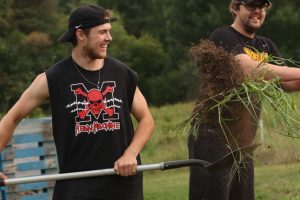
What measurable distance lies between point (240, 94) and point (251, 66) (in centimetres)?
22

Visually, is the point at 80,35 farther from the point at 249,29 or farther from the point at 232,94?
the point at 249,29

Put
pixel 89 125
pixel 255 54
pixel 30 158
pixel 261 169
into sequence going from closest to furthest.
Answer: pixel 89 125, pixel 255 54, pixel 30 158, pixel 261 169

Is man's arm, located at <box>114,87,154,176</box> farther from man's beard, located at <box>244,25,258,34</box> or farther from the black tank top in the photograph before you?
man's beard, located at <box>244,25,258,34</box>

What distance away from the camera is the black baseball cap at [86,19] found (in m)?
5.14

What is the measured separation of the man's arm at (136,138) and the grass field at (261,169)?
0.90ft

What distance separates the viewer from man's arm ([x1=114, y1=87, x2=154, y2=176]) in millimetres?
4914

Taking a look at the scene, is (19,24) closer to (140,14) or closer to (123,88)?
(140,14)

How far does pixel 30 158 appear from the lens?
9.26 m

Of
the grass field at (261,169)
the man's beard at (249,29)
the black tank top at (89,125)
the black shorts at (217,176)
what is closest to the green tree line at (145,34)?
the grass field at (261,169)

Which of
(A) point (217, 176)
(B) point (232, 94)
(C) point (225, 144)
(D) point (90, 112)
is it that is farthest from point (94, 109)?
(A) point (217, 176)

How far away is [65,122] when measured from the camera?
509cm

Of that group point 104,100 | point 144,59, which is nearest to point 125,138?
point 104,100

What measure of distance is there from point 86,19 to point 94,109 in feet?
1.78

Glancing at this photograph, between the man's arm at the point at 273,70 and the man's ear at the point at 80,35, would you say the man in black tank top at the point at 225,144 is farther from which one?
the man's ear at the point at 80,35
